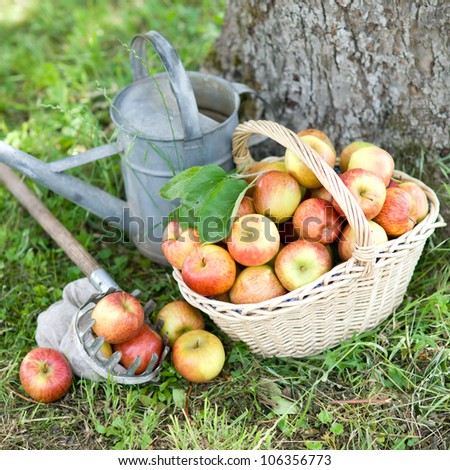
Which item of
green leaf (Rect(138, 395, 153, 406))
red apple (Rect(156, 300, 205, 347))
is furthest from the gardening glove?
red apple (Rect(156, 300, 205, 347))

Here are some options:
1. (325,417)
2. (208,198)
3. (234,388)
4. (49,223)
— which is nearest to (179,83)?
(208,198)

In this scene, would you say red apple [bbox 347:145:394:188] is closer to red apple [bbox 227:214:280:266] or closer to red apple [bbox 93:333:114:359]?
red apple [bbox 227:214:280:266]

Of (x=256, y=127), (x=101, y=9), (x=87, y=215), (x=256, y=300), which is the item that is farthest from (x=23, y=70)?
(x=256, y=300)

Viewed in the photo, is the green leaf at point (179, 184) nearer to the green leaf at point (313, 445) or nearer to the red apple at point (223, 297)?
the red apple at point (223, 297)

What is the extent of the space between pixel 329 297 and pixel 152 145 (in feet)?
2.80

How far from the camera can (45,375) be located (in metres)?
1.92

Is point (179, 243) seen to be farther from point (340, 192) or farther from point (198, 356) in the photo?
point (340, 192)

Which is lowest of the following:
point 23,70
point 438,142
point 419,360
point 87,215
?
point 419,360

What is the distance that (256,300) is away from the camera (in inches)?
71.8

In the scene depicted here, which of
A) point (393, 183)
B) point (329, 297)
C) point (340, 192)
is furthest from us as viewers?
point (393, 183)

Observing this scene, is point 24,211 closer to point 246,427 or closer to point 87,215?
point 87,215

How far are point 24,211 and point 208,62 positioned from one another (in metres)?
1.16

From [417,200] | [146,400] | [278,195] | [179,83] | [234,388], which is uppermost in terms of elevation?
[179,83]

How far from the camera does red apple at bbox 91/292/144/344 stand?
189cm
